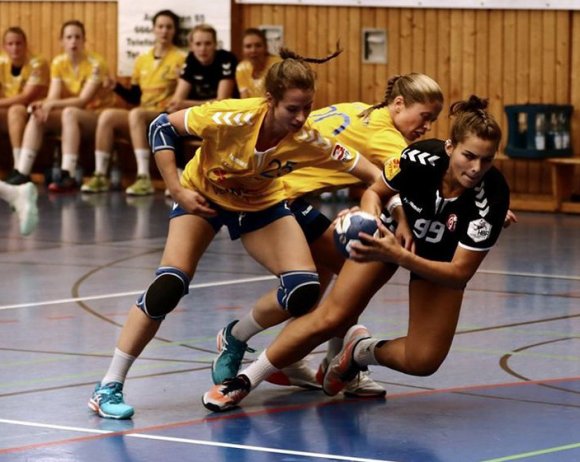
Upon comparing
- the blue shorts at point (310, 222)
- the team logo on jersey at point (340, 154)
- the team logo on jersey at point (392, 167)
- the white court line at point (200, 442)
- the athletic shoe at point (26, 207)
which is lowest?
the white court line at point (200, 442)

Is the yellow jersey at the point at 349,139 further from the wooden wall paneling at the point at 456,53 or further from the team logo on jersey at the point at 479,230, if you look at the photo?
the wooden wall paneling at the point at 456,53

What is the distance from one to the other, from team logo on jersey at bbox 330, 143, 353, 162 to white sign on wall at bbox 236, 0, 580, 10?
7410 millimetres

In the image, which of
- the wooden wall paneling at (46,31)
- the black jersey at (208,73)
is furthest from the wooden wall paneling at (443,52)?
the wooden wall paneling at (46,31)

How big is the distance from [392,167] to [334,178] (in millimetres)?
886

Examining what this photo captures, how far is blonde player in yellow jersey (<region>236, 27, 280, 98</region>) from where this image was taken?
13.5 m

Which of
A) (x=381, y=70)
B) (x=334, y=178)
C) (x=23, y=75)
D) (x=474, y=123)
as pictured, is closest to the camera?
(x=474, y=123)

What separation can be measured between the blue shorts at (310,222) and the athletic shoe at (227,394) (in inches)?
30.1

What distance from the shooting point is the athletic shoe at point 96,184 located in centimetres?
1459

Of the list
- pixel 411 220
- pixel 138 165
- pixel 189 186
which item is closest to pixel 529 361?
pixel 411 220

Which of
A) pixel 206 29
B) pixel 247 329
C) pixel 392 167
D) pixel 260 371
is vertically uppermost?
pixel 206 29

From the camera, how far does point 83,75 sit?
1491 cm

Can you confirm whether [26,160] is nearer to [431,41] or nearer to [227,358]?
[431,41]

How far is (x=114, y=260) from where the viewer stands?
989 cm

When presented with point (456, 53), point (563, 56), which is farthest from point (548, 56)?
point (456, 53)
